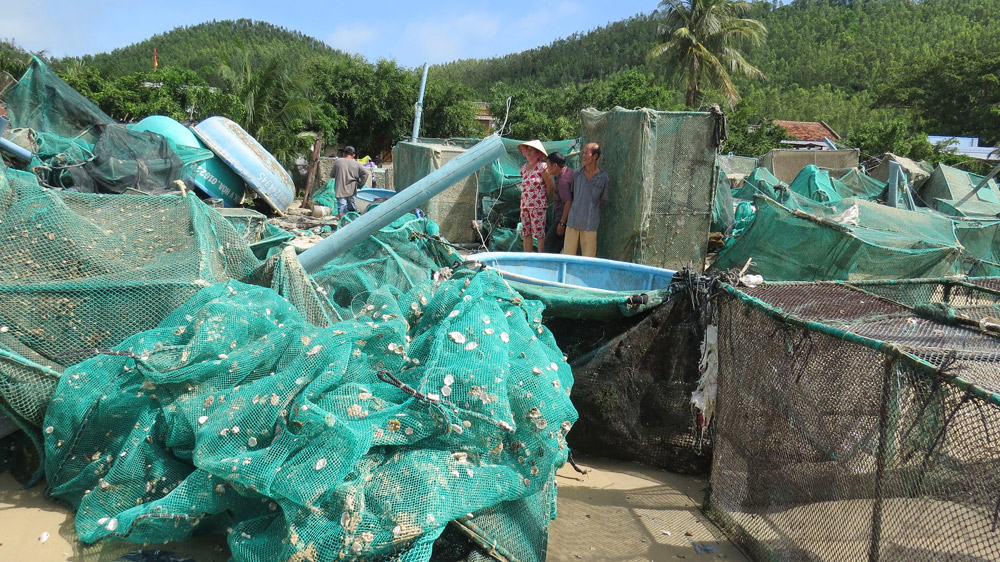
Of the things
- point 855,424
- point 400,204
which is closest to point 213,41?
point 400,204

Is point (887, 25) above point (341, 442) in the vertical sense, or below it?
above

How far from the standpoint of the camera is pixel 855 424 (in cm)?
237

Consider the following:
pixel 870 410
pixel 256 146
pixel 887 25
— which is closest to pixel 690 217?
pixel 870 410

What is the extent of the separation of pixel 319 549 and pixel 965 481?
2.00m

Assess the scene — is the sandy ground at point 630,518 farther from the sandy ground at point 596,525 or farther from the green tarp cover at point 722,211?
the green tarp cover at point 722,211

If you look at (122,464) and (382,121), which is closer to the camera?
(122,464)

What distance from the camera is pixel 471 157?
4035 mm

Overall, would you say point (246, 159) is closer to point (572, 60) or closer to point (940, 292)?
point (940, 292)

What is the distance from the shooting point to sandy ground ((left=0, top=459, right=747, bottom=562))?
249cm

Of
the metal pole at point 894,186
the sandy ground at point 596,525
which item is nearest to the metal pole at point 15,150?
the sandy ground at point 596,525

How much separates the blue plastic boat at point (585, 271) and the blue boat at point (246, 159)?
6513mm

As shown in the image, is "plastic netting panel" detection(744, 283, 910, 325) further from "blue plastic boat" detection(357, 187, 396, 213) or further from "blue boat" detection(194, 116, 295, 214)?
"blue plastic boat" detection(357, 187, 396, 213)

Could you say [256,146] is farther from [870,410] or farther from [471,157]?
[870,410]

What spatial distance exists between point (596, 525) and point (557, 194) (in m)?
4.51
